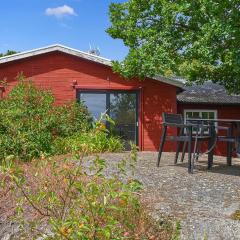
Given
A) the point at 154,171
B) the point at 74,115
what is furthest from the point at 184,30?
the point at 154,171

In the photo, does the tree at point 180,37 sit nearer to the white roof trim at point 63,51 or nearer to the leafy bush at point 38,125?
the white roof trim at point 63,51

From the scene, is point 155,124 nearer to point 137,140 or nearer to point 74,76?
point 137,140

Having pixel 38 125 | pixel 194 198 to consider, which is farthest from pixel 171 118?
pixel 38 125

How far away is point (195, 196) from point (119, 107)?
29.6 ft

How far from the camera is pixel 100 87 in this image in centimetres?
1656

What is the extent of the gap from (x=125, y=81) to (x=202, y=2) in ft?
14.4

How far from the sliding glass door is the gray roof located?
11.4 feet

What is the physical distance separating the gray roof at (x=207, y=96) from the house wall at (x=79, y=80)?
3.07 metres

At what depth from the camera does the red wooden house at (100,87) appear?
651 inches

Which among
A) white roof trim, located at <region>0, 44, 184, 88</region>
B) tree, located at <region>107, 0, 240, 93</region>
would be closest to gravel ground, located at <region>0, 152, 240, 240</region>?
tree, located at <region>107, 0, 240, 93</region>

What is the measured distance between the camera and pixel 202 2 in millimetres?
13461

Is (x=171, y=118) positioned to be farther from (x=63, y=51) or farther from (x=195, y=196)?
(x=63, y=51)

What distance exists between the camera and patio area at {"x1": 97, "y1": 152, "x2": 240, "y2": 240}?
6008mm

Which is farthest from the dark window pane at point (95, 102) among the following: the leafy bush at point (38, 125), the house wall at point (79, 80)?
the leafy bush at point (38, 125)
